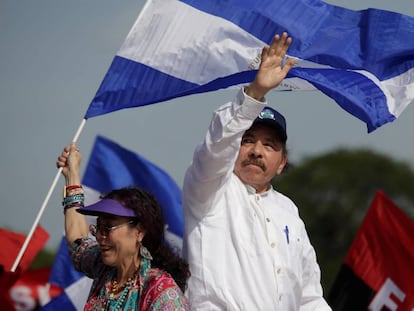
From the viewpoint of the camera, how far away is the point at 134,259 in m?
6.98

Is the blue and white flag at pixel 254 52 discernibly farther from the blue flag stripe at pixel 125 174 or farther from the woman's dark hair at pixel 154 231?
the blue flag stripe at pixel 125 174

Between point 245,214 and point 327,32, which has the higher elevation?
point 327,32

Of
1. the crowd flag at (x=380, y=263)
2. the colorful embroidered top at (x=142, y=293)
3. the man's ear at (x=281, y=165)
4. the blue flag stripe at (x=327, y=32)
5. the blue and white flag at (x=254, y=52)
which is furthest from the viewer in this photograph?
the crowd flag at (x=380, y=263)

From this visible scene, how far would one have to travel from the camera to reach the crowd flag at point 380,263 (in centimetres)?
1223

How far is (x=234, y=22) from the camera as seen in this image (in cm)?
796

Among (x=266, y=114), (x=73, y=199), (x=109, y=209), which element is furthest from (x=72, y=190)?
(x=266, y=114)

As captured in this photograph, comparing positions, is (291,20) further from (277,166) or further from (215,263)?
(215,263)

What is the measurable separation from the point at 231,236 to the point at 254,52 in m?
1.20

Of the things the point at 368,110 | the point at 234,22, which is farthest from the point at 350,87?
the point at 234,22

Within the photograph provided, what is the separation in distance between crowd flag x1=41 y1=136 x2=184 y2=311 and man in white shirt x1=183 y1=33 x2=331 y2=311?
4.73 meters

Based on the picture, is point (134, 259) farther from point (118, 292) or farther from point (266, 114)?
point (266, 114)

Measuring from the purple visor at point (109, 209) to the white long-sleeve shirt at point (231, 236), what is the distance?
34 cm

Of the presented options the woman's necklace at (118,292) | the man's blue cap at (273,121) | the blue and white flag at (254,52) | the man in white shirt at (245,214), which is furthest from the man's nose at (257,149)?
the woman's necklace at (118,292)

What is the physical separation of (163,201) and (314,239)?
29096 millimetres
